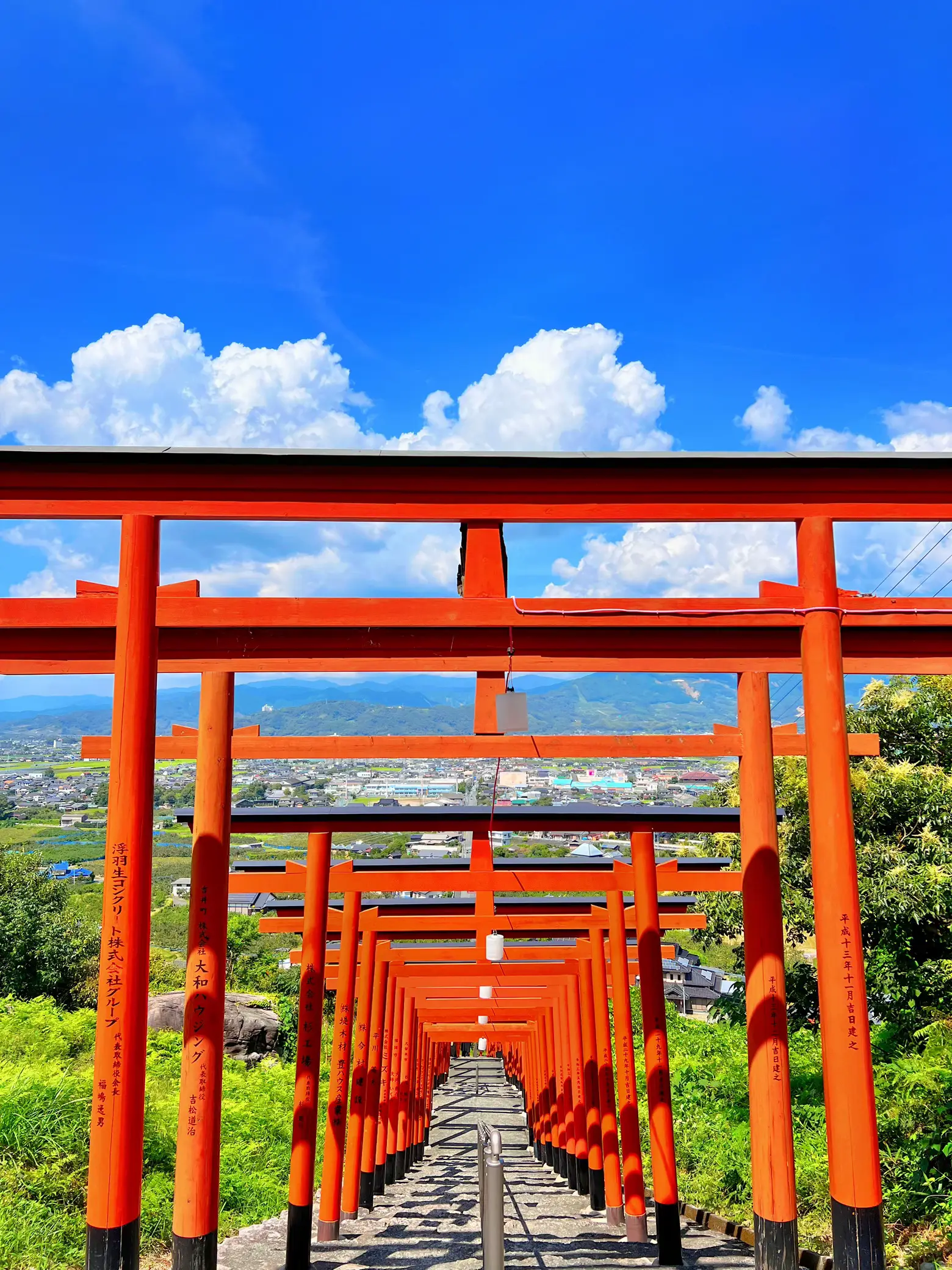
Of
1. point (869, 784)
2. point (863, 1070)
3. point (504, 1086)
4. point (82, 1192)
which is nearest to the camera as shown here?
point (863, 1070)

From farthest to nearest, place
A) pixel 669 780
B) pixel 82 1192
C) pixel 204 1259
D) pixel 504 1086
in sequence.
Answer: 1. pixel 669 780
2. pixel 504 1086
3. pixel 82 1192
4. pixel 204 1259

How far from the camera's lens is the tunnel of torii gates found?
4.92m

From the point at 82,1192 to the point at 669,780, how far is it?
12600 centimetres

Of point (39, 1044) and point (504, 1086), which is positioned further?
point (504, 1086)

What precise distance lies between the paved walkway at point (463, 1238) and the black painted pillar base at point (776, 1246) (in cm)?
362

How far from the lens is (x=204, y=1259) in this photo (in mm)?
6082

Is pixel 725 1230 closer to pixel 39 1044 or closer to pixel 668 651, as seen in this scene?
pixel 668 651

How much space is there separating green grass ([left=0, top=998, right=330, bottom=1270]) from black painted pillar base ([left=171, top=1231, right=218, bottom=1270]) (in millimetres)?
4002

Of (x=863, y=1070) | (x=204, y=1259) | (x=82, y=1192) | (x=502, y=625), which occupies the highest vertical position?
(x=502, y=625)

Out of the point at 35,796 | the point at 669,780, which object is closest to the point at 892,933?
the point at 669,780

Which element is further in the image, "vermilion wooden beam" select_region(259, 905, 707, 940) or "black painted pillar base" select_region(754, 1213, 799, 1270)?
"vermilion wooden beam" select_region(259, 905, 707, 940)

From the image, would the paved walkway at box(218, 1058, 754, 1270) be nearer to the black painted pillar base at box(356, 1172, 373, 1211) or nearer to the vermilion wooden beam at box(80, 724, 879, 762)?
the black painted pillar base at box(356, 1172, 373, 1211)

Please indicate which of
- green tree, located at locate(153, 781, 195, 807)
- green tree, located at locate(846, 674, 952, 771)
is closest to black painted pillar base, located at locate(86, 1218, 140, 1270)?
green tree, located at locate(846, 674, 952, 771)

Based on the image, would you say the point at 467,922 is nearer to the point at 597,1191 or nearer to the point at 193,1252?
the point at 597,1191
